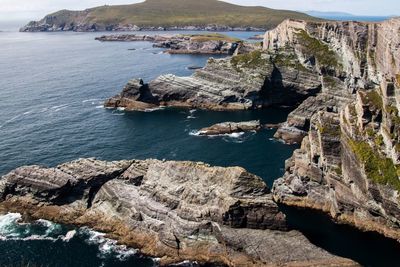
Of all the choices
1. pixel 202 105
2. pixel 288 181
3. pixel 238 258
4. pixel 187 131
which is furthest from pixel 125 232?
pixel 202 105

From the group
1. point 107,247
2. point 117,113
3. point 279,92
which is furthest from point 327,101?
point 107,247

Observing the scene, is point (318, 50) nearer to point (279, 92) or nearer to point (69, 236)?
point (279, 92)

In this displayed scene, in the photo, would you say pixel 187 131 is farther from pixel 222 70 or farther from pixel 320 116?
pixel 320 116

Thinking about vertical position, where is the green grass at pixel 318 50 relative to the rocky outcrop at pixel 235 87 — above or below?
above

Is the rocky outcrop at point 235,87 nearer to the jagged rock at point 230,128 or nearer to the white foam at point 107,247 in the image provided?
the jagged rock at point 230,128

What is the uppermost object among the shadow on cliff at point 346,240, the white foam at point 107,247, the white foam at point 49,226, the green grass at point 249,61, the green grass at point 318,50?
the green grass at point 318,50

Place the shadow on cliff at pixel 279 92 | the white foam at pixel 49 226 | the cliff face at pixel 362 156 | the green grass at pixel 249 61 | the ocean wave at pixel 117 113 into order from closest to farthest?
the cliff face at pixel 362 156 < the white foam at pixel 49 226 < the ocean wave at pixel 117 113 < the shadow on cliff at pixel 279 92 < the green grass at pixel 249 61

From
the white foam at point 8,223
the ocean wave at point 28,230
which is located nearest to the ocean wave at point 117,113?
the white foam at point 8,223

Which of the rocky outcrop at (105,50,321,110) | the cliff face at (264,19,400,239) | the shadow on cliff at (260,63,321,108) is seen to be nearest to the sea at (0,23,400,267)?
the cliff face at (264,19,400,239)

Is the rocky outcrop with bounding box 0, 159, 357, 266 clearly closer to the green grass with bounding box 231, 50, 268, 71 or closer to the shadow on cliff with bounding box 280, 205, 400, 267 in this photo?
the shadow on cliff with bounding box 280, 205, 400, 267
